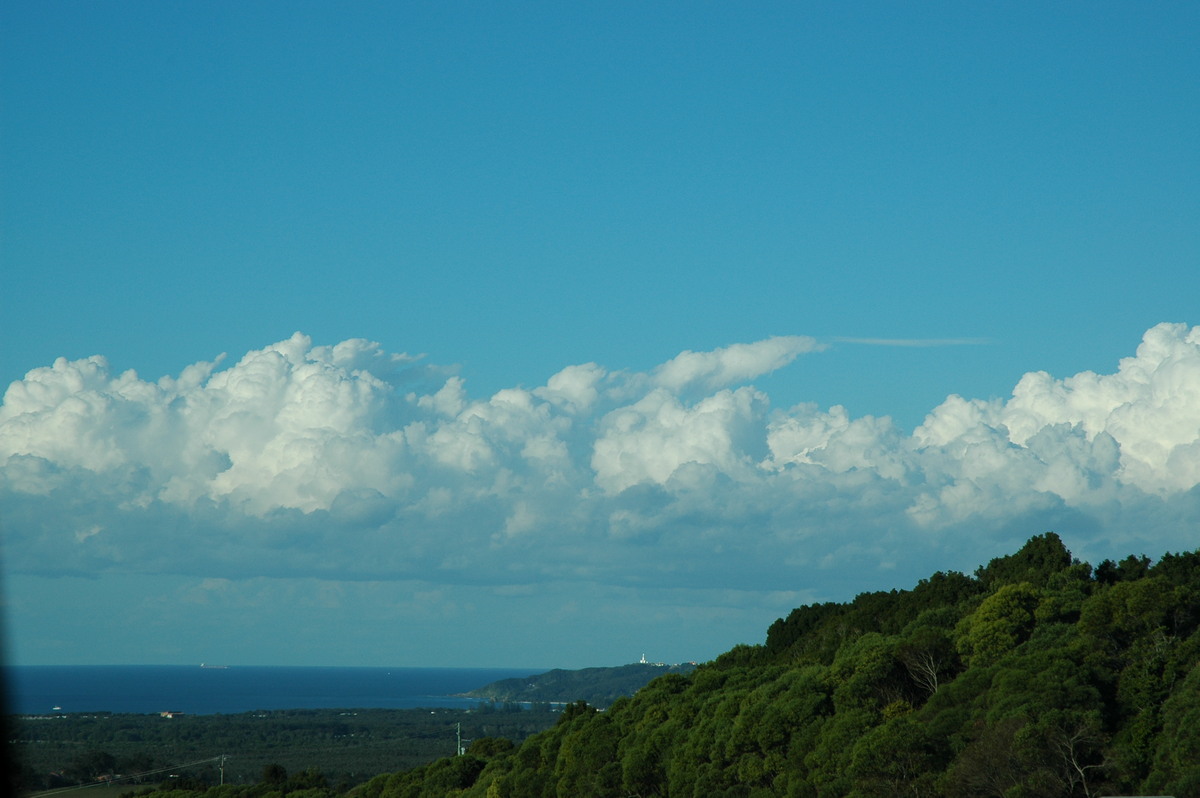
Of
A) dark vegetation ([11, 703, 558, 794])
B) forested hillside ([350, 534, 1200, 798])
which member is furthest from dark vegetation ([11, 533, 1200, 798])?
dark vegetation ([11, 703, 558, 794])

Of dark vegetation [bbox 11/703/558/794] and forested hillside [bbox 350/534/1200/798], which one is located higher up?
forested hillside [bbox 350/534/1200/798]

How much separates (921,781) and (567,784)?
23.9 meters

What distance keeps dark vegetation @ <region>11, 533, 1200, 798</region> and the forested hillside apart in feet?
0.26

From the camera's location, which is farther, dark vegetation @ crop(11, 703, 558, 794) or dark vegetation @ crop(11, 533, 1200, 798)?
dark vegetation @ crop(11, 703, 558, 794)

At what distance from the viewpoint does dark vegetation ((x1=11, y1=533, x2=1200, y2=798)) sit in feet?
139

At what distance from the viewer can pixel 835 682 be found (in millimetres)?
55656

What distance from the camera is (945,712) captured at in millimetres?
48938

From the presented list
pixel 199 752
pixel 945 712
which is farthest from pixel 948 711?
pixel 199 752

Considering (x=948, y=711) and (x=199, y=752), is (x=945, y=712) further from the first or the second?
(x=199, y=752)

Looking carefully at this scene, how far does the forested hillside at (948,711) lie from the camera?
42.3m

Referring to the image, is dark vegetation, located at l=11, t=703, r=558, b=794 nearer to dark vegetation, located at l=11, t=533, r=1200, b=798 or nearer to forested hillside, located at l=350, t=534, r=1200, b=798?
dark vegetation, located at l=11, t=533, r=1200, b=798

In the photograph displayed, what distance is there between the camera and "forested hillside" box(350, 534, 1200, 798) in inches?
1667

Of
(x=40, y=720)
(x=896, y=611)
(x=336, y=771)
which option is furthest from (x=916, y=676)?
(x=40, y=720)

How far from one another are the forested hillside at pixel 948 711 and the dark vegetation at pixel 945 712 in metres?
0.08
